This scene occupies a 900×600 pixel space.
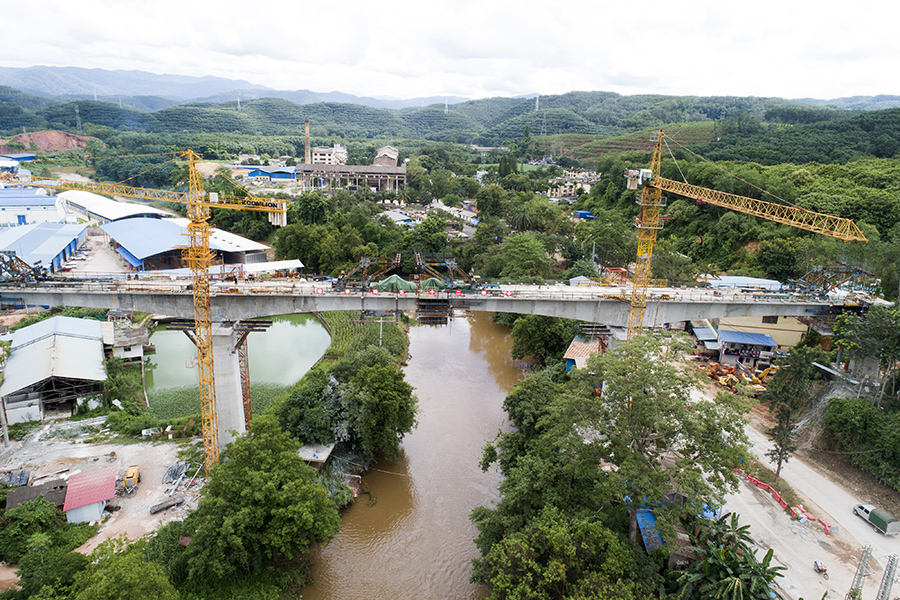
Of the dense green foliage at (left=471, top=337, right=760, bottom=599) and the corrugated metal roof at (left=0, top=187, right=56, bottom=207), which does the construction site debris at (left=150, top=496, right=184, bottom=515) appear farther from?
the corrugated metal roof at (left=0, top=187, right=56, bottom=207)

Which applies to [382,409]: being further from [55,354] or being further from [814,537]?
[55,354]

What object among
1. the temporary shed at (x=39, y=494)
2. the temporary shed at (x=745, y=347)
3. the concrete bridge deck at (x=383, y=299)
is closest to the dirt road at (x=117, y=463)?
the temporary shed at (x=39, y=494)

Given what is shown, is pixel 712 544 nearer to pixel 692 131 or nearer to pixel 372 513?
pixel 372 513

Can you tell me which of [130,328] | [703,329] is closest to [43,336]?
[130,328]

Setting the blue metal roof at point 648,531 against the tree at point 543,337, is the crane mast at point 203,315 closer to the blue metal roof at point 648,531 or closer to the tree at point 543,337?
the blue metal roof at point 648,531

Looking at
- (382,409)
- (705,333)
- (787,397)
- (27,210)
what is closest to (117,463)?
(382,409)

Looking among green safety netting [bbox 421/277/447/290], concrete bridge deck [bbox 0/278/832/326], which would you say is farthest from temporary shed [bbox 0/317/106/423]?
green safety netting [bbox 421/277/447/290]
